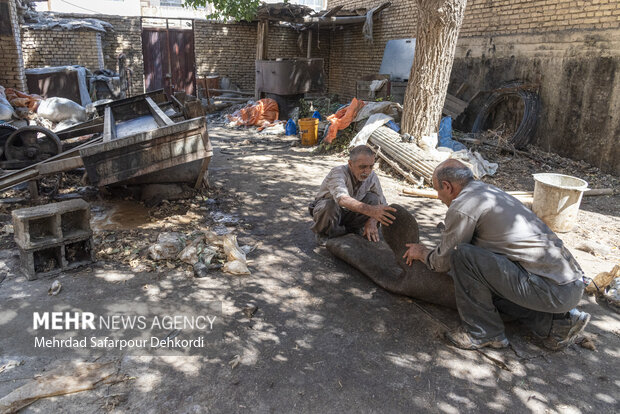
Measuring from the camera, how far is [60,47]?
42.9ft

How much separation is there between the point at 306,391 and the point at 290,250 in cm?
210

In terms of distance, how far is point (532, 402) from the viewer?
2580mm

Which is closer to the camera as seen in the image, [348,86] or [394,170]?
[394,170]

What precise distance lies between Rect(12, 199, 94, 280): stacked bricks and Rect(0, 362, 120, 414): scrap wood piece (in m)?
1.41

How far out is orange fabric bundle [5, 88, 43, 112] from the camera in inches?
392

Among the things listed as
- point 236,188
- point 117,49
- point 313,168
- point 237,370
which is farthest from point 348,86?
point 237,370

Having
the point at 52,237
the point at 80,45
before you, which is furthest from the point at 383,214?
the point at 80,45

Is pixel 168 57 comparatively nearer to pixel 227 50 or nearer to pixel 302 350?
pixel 227 50

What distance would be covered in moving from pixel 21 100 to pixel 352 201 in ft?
31.9

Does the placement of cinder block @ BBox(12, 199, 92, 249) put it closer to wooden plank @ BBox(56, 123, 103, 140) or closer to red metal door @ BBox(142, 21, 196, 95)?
wooden plank @ BBox(56, 123, 103, 140)

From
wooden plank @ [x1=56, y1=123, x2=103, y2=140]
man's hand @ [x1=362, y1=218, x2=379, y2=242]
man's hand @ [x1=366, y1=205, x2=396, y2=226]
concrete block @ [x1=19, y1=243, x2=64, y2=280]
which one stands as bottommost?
concrete block @ [x1=19, y1=243, x2=64, y2=280]

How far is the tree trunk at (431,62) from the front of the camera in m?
7.38

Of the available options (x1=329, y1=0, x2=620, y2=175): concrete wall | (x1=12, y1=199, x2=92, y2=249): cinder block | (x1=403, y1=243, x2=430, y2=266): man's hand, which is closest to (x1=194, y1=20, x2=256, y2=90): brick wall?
(x1=329, y1=0, x2=620, y2=175): concrete wall

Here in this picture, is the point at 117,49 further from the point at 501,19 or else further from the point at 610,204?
the point at 610,204
